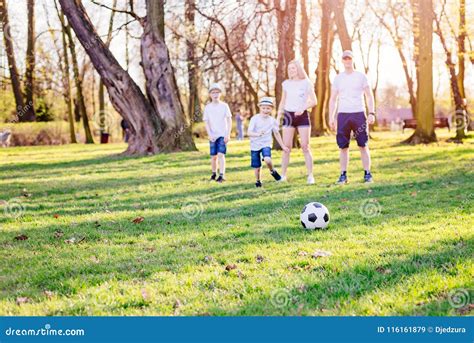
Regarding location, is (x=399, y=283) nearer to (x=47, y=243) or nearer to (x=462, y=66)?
(x=47, y=243)

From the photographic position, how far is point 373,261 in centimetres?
491

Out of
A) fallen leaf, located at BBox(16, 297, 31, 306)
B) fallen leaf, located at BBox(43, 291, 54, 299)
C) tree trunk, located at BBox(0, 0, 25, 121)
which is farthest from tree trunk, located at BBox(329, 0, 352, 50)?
fallen leaf, located at BBox(16, 297, 31, 306)

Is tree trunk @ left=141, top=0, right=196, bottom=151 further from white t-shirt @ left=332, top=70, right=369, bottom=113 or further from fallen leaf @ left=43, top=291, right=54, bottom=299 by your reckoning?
fallen leaf @ left=43, top=291, right=54, bottom=299

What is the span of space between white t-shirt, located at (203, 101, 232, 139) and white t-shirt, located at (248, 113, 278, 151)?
936 millimetres

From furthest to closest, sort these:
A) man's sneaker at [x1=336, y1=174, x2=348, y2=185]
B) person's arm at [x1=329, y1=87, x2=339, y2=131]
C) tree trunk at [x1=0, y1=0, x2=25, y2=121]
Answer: tree trunk at [x1=0, y1=0, x2=25, y2=121]
man's sneaker at [x1=336, y1=174, x2=348, y2=185]
person's arm at [x1=329, y1=87, x2=339, y2=131]

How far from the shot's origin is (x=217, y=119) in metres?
11.4

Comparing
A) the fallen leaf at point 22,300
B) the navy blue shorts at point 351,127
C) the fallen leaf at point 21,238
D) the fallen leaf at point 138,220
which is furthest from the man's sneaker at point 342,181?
the fallen leaf at point 22,300

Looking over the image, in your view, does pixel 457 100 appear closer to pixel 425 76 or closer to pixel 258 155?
pixel 425 76

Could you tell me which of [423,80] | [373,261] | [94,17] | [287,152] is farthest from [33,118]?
[373,261]

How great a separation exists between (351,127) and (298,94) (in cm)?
114

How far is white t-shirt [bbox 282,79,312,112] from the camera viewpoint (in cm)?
1047

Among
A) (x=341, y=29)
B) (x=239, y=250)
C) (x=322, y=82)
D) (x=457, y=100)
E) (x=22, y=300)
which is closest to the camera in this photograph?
(x=22, y=300)

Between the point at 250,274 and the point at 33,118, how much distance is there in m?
35.3

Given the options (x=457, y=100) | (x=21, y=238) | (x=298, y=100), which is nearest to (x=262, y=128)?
(x=298, y=100)
